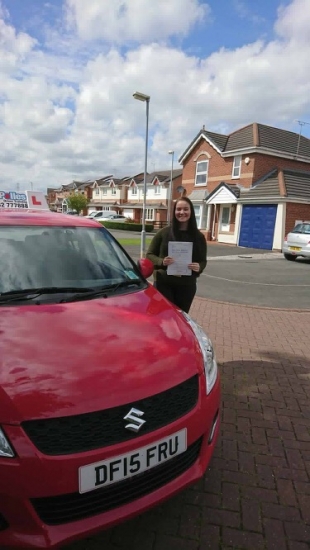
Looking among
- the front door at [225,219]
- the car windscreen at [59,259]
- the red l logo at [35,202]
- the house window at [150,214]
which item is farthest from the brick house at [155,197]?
the car windscreen at [59,259]

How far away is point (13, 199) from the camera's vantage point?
8.70m

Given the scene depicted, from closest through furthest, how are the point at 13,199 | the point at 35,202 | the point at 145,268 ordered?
the point at 145,268 < the point at 35,202 < the point at 13,199

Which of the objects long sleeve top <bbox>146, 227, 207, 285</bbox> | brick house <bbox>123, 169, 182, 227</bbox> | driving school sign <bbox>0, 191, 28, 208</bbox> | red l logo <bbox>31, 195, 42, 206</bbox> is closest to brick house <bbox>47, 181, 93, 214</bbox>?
brick house <bbox>123, 169, 182, 227</bbox>

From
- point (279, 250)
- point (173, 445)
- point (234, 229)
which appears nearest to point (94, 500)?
point (173, 445)

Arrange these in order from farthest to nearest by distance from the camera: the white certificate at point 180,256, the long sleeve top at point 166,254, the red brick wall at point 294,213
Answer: the red brick wall at point 294,213
the long sleeve top at point 166,254
the white certificate at point 180,256

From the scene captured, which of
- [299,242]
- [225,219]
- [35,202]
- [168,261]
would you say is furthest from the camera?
[225,219]

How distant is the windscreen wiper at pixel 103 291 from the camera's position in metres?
2.58

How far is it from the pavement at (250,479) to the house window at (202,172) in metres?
24.9

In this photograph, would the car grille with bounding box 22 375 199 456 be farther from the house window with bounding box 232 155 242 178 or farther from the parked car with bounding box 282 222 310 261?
the house window with bounding box 232 155 242 178

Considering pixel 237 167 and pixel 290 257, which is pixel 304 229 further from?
pixel 237 167

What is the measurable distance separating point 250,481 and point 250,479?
2 centimetres

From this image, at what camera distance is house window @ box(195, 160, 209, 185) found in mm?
27922

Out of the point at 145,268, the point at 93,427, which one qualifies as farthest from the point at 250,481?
the point at 145,268

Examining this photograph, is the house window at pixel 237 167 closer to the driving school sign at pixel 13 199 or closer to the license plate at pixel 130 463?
the driving school sign at pixel 13 199
